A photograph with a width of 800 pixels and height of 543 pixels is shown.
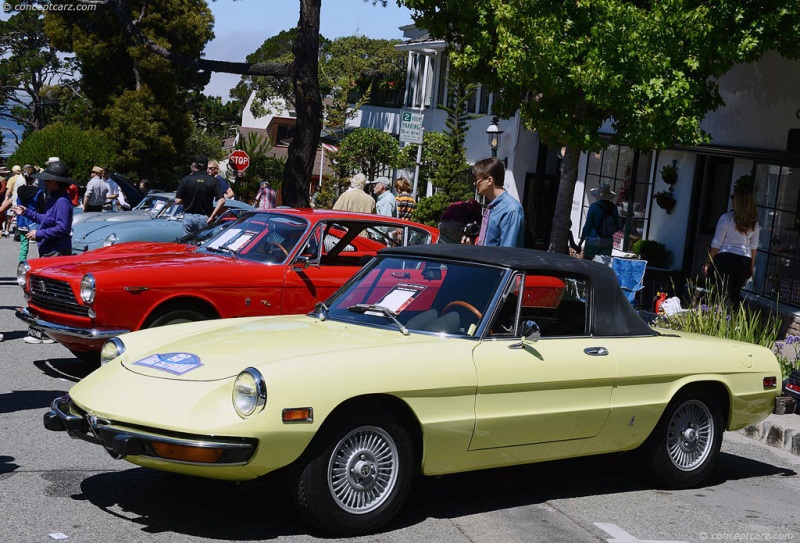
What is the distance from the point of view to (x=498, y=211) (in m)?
8.70

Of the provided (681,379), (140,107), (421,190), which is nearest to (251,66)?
(421,190)

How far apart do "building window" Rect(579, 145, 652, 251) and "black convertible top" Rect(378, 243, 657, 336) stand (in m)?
11.1

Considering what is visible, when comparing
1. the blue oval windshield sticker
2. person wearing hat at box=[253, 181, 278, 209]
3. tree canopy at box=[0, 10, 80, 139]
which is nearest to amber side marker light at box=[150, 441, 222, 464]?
the blue oval windshield sticker

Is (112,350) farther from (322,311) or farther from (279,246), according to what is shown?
(279,246)

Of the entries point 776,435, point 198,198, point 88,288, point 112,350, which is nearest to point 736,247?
point 776,435

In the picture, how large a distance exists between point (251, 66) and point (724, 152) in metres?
9.72

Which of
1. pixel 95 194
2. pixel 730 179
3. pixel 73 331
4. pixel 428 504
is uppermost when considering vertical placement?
pixel 730 179

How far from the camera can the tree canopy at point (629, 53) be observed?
12.0m

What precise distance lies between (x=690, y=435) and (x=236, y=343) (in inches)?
119

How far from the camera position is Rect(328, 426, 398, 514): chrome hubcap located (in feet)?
16.6

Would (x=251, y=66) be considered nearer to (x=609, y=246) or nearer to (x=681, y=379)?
(x=609, y=246)

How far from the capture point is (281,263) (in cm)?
926

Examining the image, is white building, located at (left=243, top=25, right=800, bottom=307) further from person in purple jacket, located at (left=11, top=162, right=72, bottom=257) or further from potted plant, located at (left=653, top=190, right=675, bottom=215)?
person in purple jacket, located at (left=11, top=162, right=72, bottom=257)

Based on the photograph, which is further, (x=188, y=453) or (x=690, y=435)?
(x=690, y=435)
